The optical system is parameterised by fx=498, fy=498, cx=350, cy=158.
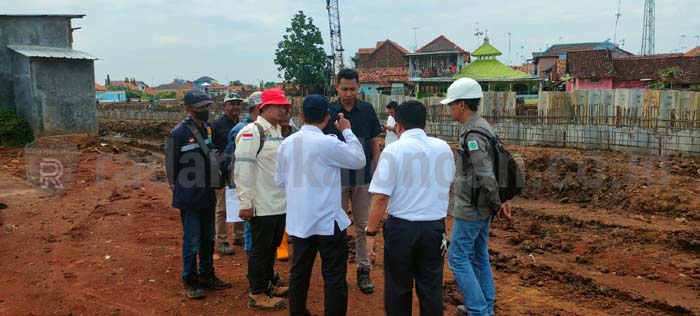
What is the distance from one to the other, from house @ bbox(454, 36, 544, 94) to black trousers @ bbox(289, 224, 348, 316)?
104 ft

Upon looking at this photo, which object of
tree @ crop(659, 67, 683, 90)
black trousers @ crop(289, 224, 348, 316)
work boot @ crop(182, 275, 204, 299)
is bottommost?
work boot @ crop(182, 275, 204, 299)

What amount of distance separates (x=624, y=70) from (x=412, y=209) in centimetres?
3128

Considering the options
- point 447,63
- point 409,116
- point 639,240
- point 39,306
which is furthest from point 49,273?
point 447,63

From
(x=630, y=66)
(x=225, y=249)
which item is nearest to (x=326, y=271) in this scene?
(x=225, y=249)

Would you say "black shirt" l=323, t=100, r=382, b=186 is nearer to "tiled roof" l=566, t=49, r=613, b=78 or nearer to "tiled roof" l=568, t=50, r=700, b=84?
"tiled roof" l=568, t=50, r=700, b=84

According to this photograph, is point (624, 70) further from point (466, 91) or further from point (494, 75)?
point (466, 91)

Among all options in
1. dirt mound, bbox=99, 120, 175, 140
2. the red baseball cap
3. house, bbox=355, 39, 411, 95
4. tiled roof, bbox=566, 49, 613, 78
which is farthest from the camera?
house, bbox=355, 39, 411, 95

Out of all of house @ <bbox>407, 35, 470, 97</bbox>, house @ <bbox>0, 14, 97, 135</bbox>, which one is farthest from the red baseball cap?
house @ <bbox>407, 35, 470, 97</bbox>

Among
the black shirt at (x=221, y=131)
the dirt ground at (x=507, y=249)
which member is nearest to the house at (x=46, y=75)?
the dirt ground at (x=507, y=249)

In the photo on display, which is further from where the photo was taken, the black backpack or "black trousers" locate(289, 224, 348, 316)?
the black backpack

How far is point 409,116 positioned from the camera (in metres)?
3.21

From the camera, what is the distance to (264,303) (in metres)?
4.02

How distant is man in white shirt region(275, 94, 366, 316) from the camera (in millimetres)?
3377

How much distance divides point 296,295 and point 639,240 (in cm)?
497
